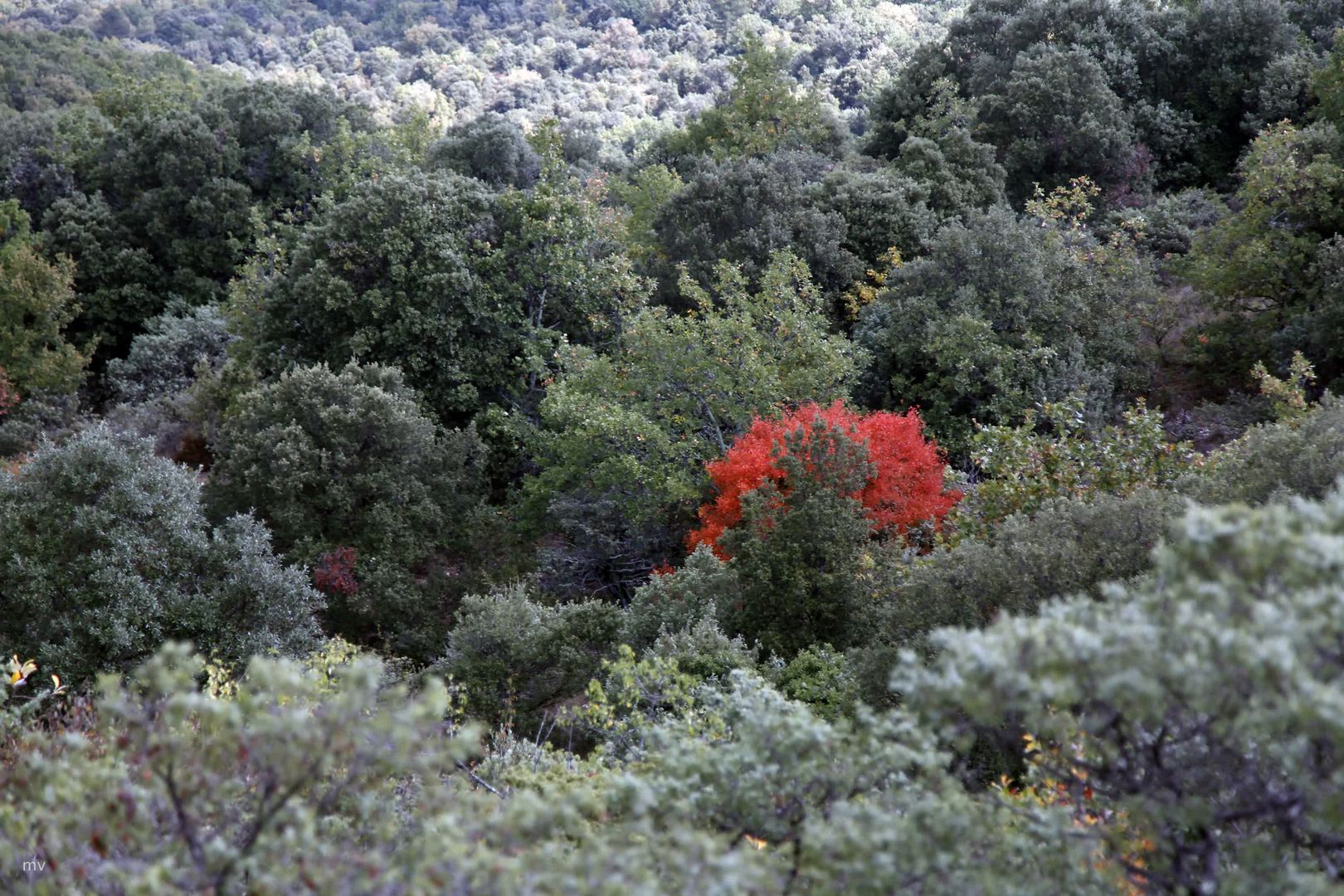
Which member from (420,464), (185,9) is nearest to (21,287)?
(420,464)

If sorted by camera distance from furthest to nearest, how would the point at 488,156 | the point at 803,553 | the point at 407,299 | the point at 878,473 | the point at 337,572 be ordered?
the point at 488,156 → the point at 407,299 → the point at 337,572 → the point at 878,473 → the point at 803,553

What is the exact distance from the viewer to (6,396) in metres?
31.9

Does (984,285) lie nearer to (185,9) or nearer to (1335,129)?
(1335,129)

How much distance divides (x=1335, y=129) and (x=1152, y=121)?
971cm

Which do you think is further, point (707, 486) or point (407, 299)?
point (407, 299)

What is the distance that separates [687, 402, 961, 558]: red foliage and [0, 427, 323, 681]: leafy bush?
7.11 m

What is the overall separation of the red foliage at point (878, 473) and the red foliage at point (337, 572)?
6.76 meters

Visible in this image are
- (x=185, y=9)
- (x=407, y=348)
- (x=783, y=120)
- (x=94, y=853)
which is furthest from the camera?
(x=185, y=9)

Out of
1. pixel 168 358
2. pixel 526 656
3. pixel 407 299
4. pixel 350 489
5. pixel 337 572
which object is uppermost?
pixel 407 299

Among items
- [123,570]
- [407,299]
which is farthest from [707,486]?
[123,570]

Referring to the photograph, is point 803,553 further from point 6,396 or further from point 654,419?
point 6,396

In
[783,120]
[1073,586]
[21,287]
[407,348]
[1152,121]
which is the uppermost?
[1152,121]

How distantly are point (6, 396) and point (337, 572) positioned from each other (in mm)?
19541

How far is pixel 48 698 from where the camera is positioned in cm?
1353
